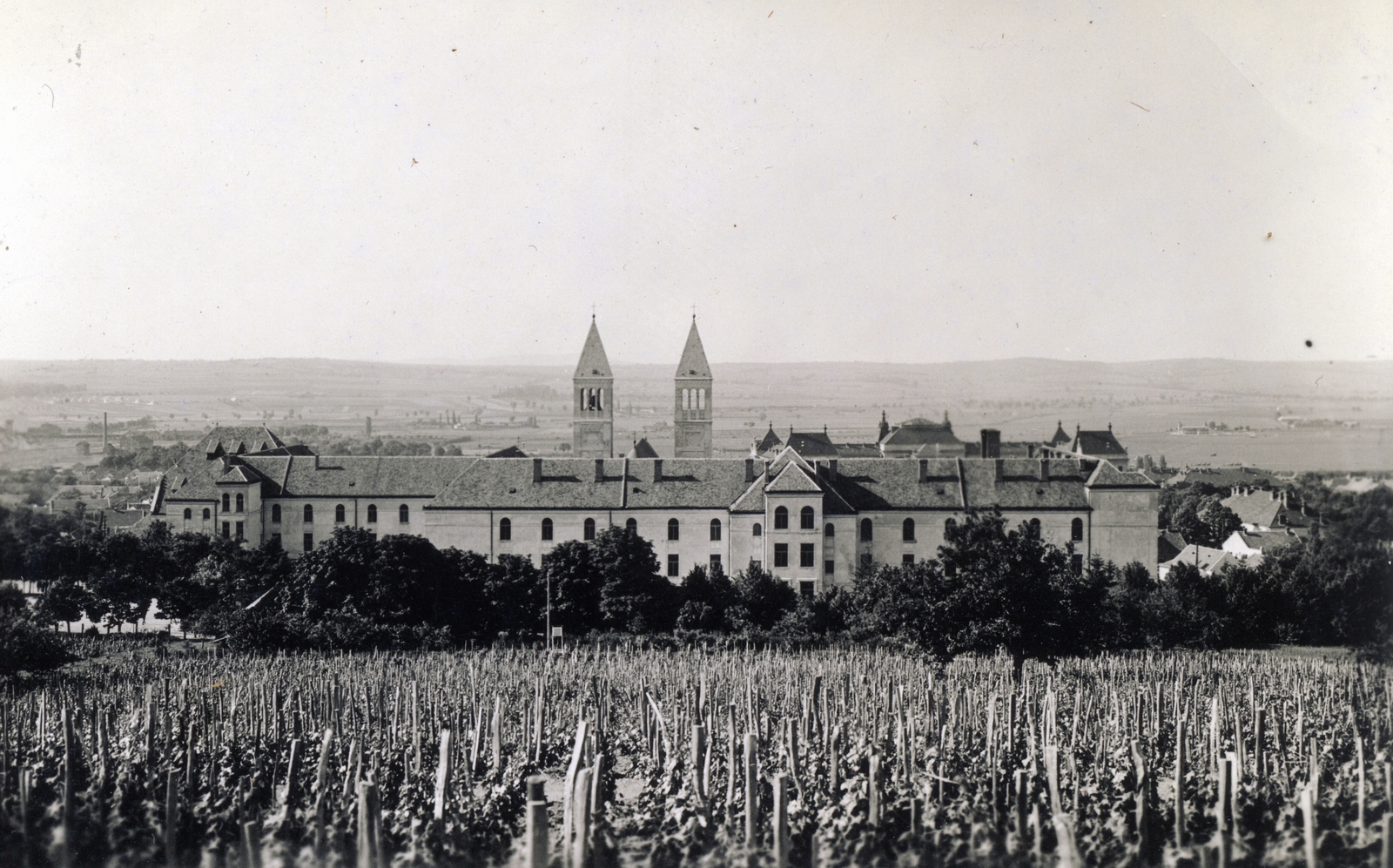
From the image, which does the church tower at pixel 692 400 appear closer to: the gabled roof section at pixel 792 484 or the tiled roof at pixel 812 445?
the tiled roof at pixel 812 445

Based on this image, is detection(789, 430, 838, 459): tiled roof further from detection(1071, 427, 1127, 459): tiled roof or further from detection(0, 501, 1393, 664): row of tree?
detection(0, 501, 1393, 664): row of tree

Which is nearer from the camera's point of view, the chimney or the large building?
the large building

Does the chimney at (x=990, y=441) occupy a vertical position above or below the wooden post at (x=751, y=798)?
above

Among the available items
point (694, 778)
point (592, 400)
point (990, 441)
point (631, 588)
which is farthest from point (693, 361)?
point (694, 778)

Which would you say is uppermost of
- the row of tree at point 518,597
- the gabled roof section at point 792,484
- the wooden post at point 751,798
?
the gabled roof section at point 792,484

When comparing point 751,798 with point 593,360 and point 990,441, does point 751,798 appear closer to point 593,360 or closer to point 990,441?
point 990,441

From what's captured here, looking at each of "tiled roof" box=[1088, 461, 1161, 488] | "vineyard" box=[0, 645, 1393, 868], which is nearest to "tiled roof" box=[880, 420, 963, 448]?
"tiled roof" box=[1088, 461, 1161, 488]

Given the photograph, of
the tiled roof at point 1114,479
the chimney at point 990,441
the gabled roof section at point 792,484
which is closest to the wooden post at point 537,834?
the gabled roof section at point 792,484
